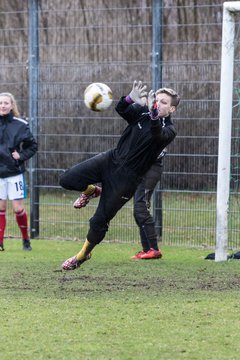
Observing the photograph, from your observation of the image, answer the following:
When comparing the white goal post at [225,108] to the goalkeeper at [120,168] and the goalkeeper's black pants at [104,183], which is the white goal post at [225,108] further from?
the goalkeeper's black pants at [104,183]

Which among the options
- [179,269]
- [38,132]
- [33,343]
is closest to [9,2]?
[38,132]

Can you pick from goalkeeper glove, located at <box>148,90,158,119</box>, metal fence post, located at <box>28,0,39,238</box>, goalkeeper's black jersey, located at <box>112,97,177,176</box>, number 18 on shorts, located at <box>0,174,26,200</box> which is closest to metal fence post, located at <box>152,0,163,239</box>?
metal fence post, located at <box>28,0,39,238</box>

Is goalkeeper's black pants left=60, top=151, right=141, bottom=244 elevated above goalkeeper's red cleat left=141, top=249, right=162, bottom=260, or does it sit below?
above

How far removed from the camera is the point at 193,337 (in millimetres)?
6090

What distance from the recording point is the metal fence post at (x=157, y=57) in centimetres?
1191

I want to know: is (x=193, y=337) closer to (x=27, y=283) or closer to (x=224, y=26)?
(x=27, y=283)

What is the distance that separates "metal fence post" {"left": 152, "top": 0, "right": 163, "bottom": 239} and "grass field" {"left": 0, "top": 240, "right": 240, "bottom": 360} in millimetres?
1471

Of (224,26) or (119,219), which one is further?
(119,219)

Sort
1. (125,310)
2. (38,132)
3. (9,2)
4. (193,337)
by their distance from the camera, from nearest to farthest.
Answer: (193,337)
(125,310)
(38,132)
(9,2)

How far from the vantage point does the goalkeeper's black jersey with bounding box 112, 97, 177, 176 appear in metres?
8.71

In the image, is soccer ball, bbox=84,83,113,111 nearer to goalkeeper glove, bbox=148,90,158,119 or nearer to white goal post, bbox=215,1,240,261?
goalkeeper glove, bbox=148,90,158,119

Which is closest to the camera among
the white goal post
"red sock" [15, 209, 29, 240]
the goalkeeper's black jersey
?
the goalkeeper's black jersey

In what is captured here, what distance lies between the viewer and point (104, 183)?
8.74 metres

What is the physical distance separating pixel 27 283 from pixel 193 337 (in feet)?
9.06
